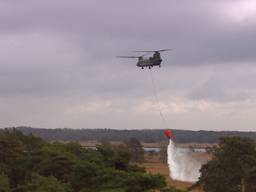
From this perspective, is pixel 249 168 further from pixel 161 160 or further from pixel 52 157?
pixel 161 160

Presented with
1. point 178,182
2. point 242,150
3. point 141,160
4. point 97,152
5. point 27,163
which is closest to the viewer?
point 97,152

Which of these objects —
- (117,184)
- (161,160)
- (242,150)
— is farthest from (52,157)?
(161,160)

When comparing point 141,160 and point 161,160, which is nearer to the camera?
point 141,160

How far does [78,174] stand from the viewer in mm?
51250

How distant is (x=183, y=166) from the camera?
119m

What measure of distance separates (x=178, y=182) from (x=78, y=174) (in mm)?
58855

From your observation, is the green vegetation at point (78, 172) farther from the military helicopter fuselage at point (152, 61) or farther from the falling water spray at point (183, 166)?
the falling water spray at point (183, 166)

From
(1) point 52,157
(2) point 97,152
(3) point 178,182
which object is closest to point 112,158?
(2) point 97,152

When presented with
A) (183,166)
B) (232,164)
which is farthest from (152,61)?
(183,166)

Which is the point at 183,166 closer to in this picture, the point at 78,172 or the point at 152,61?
the point at 152,61

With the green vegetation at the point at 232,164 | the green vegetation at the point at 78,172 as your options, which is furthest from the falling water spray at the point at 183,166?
the green vegetation at the point at 232,164

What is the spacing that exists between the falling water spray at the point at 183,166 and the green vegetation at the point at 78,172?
38742 mm

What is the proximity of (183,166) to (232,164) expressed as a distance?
54196 millimetres

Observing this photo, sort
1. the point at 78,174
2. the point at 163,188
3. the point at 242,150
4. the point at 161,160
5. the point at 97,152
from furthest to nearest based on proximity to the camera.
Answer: the point at 161,160
the point at 242,150
the point at 97,152
the point at 78,174
the point at 163,188
